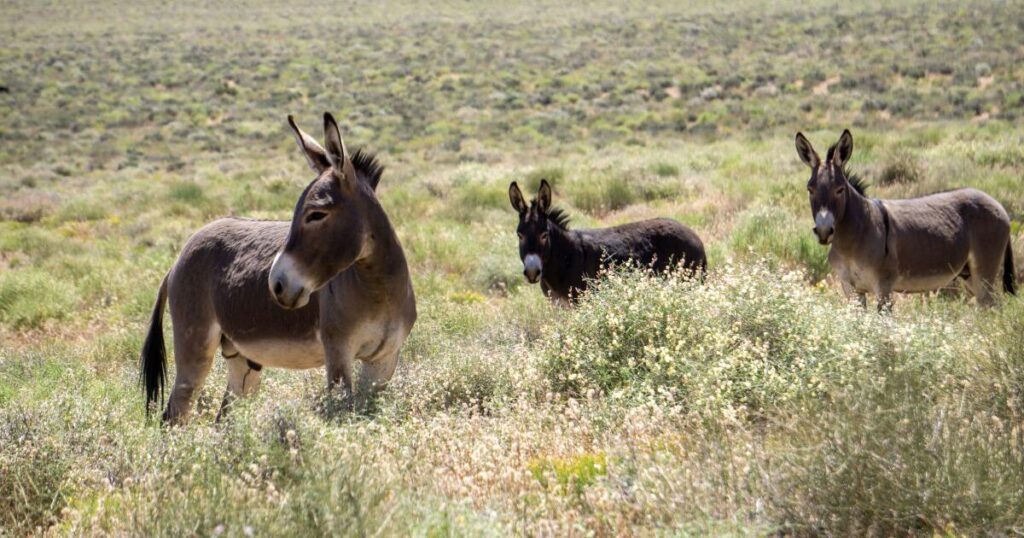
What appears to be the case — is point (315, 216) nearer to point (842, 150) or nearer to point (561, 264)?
point (561, 264)

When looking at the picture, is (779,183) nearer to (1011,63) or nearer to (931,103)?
(931,103)

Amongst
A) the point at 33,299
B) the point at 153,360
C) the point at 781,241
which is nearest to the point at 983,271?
the point at 781,241

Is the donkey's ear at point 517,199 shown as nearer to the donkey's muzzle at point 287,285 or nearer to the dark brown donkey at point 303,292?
the dark brown donkey at point 303,292

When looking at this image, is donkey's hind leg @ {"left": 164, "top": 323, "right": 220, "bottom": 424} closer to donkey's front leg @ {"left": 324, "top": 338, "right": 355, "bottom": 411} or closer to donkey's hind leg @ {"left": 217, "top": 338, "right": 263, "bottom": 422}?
donkey's hind leg @ {"left": 217, "top": 338, "right": 263, "bottom": 422}

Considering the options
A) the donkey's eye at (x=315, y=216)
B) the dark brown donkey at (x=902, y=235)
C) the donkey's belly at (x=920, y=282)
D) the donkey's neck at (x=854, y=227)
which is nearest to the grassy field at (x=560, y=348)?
the donkey's belly at (x=920, y=282)

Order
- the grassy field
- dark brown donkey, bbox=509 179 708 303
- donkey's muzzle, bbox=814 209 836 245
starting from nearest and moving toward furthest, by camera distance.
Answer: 1. the grassy field
2. donkey's muzzle, bbox=814 209 836 245
3. dark brown donkey, bbox=509 179 708 303

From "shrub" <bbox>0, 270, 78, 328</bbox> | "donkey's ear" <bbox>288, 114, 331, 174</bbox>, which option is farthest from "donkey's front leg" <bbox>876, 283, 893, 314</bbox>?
"shrub" <bbox>0, 270, 78, 328</bbox>

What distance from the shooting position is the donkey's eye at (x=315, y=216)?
4.56 m

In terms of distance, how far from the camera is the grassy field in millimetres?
3211

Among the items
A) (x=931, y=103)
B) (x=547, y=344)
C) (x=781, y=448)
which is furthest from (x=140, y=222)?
(x=931, y=103)

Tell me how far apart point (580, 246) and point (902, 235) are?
324cm

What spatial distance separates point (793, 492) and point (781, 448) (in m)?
0.40

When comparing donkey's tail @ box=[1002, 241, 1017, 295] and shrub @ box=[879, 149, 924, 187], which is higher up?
donkey's tail @ box=[1002, 241, 1017, 295]

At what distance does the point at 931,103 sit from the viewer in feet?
97.1
